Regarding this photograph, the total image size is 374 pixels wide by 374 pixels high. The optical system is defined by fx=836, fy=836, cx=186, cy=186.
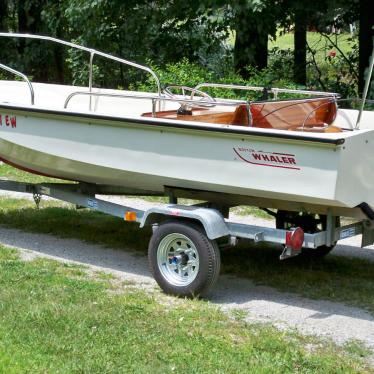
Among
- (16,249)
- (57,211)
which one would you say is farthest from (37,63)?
(16,249)

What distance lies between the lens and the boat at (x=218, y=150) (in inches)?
229

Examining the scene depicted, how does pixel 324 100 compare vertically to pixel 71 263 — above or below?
above

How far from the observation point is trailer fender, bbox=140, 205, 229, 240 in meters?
6.23

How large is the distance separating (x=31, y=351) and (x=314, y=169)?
2254mm

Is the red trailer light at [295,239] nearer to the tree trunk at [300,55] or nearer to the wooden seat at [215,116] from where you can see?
the wooden seat at [215,116]

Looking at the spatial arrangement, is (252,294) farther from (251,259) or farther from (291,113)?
(291,113)

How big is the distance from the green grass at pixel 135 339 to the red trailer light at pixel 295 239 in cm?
69

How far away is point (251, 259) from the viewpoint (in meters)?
7.68

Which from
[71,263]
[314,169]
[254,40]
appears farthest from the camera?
[254,40]

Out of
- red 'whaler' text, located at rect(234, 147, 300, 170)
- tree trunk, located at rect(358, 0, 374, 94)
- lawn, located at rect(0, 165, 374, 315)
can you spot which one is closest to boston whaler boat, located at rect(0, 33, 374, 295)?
red 'whaler' text, located at rect(234, 147, 300, 170)

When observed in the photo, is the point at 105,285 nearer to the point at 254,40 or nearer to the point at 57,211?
the point at 57,211

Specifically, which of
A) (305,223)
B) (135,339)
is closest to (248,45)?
(305,223)

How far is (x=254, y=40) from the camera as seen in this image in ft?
41.2

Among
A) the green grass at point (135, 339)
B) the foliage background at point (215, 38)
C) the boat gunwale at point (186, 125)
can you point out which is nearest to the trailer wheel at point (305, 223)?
the boat gunwale at point (186, 125)
